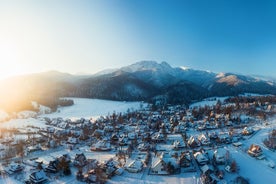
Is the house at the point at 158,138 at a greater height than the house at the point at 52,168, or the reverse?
the house at the point at 158,138

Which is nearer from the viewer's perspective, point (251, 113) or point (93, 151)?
point (93, 151)

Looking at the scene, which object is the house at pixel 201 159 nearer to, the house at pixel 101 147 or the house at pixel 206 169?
the house at pixel 206 169

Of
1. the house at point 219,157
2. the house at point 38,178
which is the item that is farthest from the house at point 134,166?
the house at point 219,157

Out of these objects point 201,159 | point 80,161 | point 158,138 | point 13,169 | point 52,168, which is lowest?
point 13,169

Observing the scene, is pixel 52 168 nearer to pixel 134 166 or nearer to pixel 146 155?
pixel 134 166

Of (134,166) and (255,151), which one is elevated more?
(255,151)

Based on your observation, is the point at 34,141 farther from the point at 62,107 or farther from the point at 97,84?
the point at 97,84

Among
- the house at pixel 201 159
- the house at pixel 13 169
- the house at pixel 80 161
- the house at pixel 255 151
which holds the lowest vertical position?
the house at pixel 13 169

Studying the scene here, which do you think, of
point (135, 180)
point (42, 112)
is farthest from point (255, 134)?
point (42, 112)

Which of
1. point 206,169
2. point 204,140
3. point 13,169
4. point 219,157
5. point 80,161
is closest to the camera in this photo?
point 206,169

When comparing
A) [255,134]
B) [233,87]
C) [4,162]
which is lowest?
[4,162]

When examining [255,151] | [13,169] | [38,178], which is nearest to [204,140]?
[255,151]
